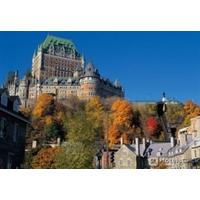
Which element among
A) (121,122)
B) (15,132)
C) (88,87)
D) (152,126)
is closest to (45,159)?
(15,132)

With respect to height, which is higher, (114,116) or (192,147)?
(114,116)

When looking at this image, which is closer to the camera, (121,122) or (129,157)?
(129,157)

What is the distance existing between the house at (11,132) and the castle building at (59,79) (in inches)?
350

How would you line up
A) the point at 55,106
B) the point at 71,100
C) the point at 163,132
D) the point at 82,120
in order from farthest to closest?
the point at 71,100 → the point at 163,132 → the point at 55,106 → the point at 82,120

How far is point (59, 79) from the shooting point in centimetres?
2280

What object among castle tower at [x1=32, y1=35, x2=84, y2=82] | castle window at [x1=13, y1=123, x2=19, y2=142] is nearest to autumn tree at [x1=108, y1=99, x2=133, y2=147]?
castle tower at [x1=32, y1=35, x2=84, y2=82]

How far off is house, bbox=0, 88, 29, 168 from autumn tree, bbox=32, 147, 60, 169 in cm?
38

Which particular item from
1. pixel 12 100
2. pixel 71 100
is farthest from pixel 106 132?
pixel 12 100

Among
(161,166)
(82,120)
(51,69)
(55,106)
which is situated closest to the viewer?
(161,166)

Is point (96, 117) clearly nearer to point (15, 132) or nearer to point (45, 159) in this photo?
point (45, 159)

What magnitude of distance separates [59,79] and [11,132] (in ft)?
44.3

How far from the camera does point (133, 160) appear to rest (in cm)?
1493
